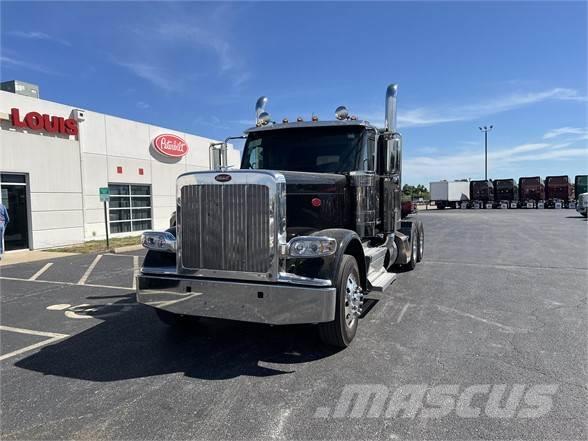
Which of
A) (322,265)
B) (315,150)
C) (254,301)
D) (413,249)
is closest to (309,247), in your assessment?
(322,265)

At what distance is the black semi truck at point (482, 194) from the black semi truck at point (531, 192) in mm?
3244

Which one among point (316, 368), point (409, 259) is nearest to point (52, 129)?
point (409, 259)

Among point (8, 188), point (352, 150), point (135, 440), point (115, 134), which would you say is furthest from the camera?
point (115, 134)

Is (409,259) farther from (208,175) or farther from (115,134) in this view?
(115,134)

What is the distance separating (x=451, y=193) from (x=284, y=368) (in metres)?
53.2

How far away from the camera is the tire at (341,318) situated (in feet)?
13.5

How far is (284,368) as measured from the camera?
3.98 m

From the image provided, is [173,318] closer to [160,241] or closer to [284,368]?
[160,241]

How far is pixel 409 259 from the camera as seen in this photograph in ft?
28.6

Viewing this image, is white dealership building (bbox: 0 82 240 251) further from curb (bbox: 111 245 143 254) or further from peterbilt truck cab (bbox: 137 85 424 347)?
peterbilt truck cab (bbox: 137 85 424 347)

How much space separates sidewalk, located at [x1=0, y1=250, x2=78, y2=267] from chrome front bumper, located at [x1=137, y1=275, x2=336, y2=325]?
9793 millimetres

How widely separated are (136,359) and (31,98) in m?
13.3

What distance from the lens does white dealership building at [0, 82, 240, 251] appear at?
13594 millimetres

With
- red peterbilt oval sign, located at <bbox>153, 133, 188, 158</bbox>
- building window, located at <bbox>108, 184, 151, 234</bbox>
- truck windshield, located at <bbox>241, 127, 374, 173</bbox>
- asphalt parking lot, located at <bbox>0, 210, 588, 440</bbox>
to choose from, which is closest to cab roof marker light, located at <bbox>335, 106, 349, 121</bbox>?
truck windshield, located at <bbox>241, 127, 374, 173</bbox>
